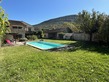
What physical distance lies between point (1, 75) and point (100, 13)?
2240 centimetres

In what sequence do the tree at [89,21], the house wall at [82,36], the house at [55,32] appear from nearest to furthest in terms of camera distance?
the tree at [89,21] < the house wall at [82,36] < the house at [55,32]

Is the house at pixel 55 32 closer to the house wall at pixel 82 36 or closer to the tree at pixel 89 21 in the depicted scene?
the house wall at pixel 82 36

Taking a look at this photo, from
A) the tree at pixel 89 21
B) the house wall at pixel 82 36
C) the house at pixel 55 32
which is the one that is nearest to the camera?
the tree at pixel 89 21

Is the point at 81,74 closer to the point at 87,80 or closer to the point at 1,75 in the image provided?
the point at 87,80

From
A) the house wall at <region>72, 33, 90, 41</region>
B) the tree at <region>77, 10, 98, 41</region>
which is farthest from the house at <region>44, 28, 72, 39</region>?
the tree at <region>77, 10, 98, 41</region>

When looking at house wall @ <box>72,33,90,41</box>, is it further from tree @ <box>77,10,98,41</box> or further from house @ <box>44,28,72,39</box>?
house @ <box>44,28,72,39</box>

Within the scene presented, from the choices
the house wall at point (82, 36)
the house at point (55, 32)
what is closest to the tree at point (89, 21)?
the house wall at point (82, 36)

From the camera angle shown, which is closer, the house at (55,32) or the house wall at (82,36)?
the house wall at (82,36)

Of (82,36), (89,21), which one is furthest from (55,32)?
(89,21)

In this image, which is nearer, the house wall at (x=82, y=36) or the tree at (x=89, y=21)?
the tree at (x=89, y=21)

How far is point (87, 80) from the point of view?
20.2ft

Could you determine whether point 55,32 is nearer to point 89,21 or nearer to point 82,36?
point 82,36

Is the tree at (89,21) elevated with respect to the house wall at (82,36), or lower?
elevated

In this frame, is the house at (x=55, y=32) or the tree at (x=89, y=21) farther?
the house at (x=55, y=32)
